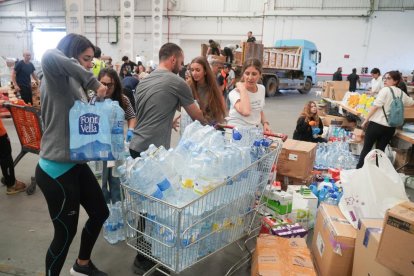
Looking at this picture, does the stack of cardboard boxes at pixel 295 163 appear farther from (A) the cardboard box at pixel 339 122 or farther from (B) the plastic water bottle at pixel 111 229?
(A) the cardboard box at pixel 339 122

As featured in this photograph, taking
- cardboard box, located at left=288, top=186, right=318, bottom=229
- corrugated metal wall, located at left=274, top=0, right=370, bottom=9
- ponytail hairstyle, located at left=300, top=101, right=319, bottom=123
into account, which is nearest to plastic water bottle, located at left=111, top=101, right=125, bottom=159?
cardboard box, located at left=288, top=186, right=318, bottom=229

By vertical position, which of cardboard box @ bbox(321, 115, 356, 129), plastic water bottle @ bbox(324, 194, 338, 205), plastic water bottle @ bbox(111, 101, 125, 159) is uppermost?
plastic water bottle @ bbox(111, 101, 125, 159)

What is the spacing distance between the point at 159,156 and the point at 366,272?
1.36 meters

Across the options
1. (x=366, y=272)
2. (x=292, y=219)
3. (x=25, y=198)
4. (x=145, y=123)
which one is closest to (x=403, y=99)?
(x=292, y=219)

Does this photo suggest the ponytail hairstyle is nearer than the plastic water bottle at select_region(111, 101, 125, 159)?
No

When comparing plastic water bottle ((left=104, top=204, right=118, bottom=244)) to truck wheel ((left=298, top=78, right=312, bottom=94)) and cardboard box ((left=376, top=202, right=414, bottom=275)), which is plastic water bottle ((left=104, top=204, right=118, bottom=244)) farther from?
truck wheel ((left=298, top=78, right=312, bottom=94))

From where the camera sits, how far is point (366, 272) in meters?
1.80

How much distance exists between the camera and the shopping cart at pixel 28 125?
3.14m

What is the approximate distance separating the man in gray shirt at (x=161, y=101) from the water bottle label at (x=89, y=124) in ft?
2.04

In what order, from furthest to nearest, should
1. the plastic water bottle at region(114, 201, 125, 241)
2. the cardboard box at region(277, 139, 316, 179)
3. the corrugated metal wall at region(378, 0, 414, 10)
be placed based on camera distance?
the corrugated metal wall at region(378, 0, 414, 10) < the cardboard box at region(277, 139, 316, 179) < the plastic water bottle at region(114, 201, 125, 241)

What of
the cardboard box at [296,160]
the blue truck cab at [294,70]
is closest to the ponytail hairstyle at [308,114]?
the cardboard box at [296,160]

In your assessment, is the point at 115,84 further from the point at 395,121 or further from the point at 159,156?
the point at 395,121

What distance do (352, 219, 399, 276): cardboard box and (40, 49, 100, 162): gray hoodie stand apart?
1.69m

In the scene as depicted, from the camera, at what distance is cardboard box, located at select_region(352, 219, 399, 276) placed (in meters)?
1.71
